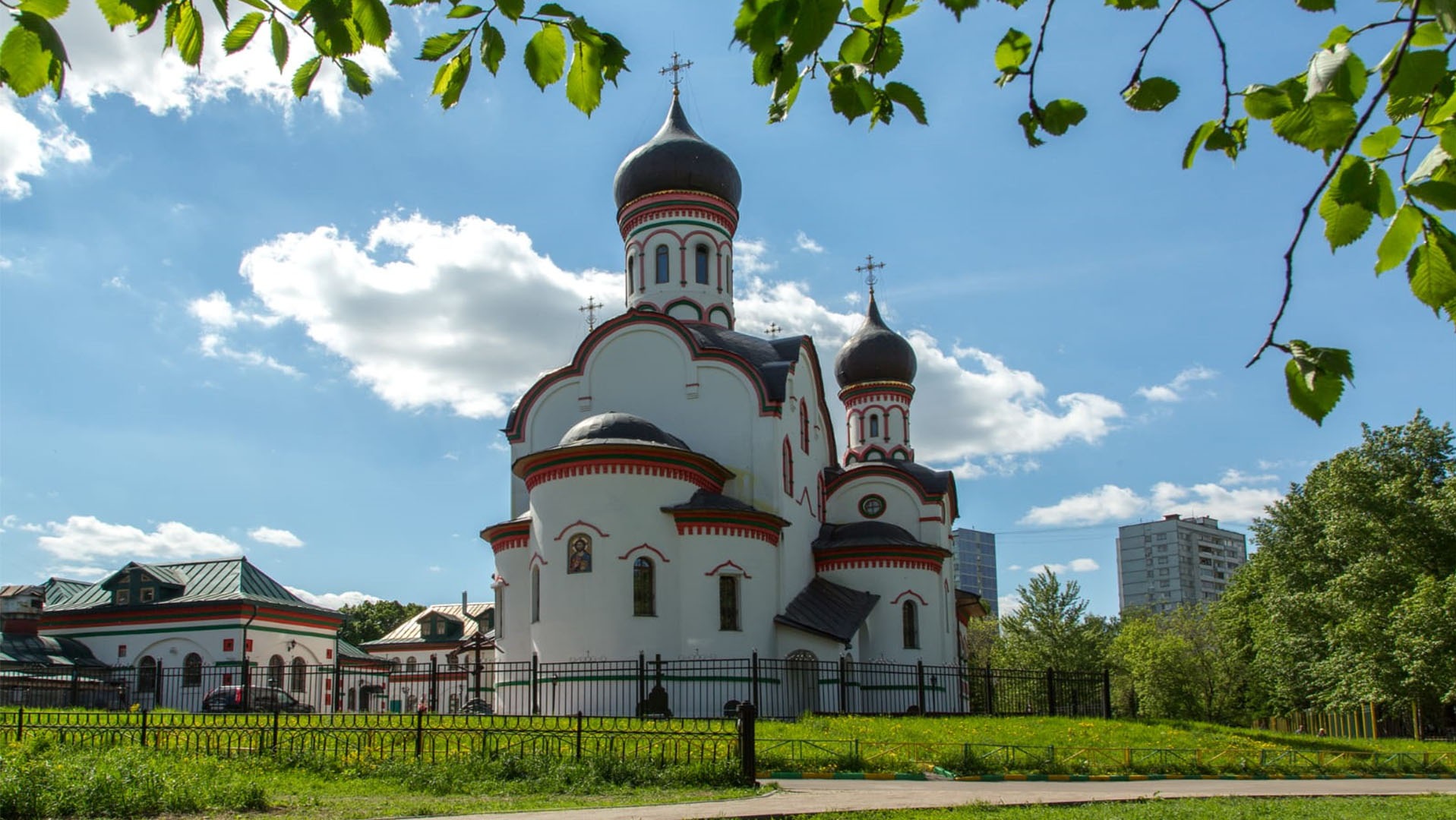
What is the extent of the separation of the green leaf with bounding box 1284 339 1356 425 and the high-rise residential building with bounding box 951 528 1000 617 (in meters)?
163

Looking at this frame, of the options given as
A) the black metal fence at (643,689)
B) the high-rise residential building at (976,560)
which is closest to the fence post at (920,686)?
the black metal fence at (643,689)

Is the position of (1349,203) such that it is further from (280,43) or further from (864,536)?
(864,536)

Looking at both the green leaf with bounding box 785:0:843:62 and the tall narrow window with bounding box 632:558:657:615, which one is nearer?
the green leaf with bounding box 785:0:843:62

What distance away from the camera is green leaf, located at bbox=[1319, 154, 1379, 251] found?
272 cm

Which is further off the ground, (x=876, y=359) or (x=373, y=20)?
(x=876, y=359)

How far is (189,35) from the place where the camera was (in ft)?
10.8

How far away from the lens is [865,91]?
3.63 meters

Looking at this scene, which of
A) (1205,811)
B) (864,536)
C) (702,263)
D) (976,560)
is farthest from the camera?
(976,560)

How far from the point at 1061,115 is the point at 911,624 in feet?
76.2

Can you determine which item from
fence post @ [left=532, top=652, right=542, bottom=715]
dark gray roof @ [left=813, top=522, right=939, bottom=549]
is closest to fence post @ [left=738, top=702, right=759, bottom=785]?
fence post @ [left=532, top=652, right=542, bottom=715]

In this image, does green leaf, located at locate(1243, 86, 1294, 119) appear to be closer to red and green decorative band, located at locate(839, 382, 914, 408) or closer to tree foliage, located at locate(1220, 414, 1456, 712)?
tree foliage, located at locate(1220, 414, 1456, 712)

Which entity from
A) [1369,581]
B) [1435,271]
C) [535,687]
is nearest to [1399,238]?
[1435,271]

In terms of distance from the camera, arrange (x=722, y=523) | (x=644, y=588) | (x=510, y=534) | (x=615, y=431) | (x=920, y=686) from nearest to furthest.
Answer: (x=644, y=588), (x=722, y=523), (x=615, y=431), (x=920, y=686), (x=510, y=534)

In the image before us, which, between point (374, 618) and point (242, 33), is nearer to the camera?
point (242, 33)
